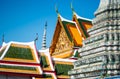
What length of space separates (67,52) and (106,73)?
Answer: 11.3 meters

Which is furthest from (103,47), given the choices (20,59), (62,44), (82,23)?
(62,44)

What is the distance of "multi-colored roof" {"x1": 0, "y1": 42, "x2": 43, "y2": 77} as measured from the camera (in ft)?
58.1

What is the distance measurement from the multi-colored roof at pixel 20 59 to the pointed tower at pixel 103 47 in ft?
11.9

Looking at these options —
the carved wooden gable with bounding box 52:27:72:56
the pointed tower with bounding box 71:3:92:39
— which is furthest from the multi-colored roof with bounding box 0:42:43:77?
the pointed tower with bounding box 71:3:92:39

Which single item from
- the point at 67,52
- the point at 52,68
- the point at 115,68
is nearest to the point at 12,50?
the point at 52,68

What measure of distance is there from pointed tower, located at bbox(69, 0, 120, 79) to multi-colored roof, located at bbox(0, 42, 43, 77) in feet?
11.9

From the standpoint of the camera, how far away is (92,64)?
45.4 ft

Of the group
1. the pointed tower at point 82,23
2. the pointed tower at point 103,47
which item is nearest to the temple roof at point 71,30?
the pointed tower at point 82,23

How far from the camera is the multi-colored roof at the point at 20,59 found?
58.1ft

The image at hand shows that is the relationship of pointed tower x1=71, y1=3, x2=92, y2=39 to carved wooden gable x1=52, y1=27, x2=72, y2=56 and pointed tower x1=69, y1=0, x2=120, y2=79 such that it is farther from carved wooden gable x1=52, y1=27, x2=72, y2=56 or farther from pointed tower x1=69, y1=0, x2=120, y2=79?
pointed tower x1=69, y1=0, x2=120, y2=79

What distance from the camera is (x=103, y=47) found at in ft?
44.3

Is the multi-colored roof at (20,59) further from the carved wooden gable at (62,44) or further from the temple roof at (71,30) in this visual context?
the carved wooden gable at (62,44)

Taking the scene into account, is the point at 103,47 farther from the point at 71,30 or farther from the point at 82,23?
the point at 82,23

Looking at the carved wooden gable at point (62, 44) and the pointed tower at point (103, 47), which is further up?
the carved wooden gable at point (62, 44)
